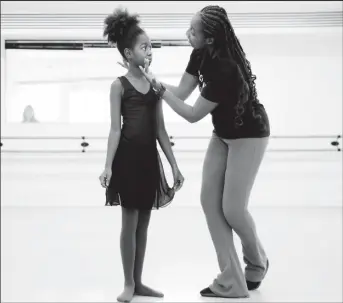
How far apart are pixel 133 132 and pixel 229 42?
0.39m

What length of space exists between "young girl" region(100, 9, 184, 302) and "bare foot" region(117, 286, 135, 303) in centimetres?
28

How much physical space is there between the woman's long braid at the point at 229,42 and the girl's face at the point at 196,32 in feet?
0.04

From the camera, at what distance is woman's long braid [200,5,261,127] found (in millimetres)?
1698

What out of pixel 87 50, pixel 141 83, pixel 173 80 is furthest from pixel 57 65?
pixel 141 83

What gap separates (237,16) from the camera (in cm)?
436

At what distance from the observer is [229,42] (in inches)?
68.9

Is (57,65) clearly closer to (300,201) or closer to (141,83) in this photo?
(300,201)

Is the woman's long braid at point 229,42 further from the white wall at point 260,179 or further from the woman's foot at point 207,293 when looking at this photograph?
the white wall at point 260,179

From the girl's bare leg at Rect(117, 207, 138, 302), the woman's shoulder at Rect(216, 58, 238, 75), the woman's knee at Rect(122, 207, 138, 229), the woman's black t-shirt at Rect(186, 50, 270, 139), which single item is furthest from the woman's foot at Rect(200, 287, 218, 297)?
the woman's shoulder at Rect(216, 58, 238, 75)

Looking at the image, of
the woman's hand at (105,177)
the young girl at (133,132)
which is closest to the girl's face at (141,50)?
the young girl at (133,132)

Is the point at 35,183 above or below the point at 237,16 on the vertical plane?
below

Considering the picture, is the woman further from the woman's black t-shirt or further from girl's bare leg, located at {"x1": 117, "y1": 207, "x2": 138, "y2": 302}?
girl's bare leg, located at {"x1": 117, "y1": 207, "x2": 138, "y2": 302}

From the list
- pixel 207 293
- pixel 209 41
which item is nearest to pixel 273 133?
pixel 207 293

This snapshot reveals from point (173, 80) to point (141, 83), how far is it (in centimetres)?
302
